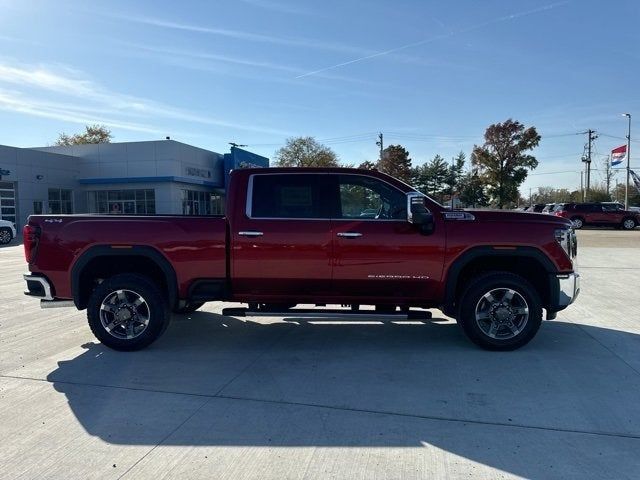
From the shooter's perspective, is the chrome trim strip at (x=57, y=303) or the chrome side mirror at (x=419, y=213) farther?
the chrome trim strip at (x=57, y=303)

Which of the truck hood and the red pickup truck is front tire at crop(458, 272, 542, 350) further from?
the truck hood

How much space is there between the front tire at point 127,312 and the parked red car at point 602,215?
34.1 metres

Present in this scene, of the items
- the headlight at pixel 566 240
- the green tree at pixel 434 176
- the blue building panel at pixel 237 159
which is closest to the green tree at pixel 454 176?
the green tree at pixel 434 176

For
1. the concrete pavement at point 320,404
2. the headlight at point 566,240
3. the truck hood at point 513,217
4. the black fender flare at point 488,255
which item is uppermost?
the truck hood at point 513,217

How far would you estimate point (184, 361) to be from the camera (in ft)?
17.7

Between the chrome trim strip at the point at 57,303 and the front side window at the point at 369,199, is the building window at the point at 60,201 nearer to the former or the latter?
the chrome trim strip at the point at 57,303

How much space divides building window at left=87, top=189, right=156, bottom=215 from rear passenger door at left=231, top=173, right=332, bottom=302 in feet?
118

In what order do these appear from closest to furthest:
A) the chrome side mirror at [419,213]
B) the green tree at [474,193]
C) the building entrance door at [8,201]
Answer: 1. the chrome side mirror at [419,213]
2. the building entrance door at [8,201]
3. the green tree at [474,193]

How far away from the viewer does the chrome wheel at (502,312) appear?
18.1ft

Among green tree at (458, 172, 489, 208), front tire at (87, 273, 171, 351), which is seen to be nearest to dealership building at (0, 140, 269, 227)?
front tire at (87, 273, 171, 351)

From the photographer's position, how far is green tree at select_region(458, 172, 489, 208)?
61.6 metres

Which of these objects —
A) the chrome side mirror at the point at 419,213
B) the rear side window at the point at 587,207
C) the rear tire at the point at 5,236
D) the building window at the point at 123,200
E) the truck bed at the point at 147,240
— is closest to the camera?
the chrome side mirror at the point at 419,213

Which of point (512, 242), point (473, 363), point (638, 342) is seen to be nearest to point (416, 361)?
point (473, 363)

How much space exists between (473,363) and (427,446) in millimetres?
1899
